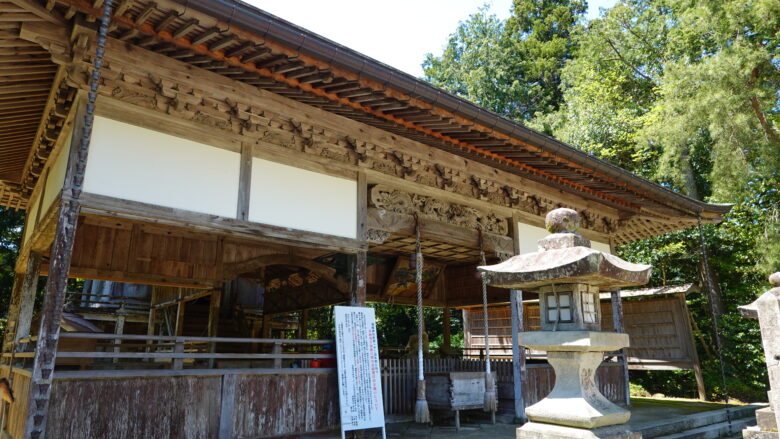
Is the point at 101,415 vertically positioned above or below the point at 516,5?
below

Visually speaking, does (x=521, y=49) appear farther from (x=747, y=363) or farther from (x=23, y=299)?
(x=23, y=299)

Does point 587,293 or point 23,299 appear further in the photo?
point 23,299

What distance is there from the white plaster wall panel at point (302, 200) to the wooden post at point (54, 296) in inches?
77.9

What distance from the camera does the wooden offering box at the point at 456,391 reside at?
8.25m

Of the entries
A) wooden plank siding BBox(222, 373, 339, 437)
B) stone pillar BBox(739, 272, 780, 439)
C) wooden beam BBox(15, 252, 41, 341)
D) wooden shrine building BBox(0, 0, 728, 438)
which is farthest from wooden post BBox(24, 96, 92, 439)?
stone pillar BBox(739, 272, 780, 439)

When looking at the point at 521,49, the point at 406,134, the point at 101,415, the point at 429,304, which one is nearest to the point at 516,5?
the point at 521,49

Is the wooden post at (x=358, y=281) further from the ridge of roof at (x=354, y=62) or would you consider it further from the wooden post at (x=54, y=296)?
the wooden post at (x=54, y=296)

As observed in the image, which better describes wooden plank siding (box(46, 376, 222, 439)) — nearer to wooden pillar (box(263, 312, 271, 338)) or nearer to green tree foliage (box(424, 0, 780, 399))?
wooden pillar (box(263, 312, 271, 338))

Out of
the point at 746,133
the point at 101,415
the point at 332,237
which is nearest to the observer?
the point at 101,415

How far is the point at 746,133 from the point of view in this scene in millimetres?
12547

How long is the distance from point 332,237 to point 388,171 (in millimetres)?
1598

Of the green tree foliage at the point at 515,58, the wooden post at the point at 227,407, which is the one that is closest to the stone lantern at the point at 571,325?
the wooden post at the point at 227,407

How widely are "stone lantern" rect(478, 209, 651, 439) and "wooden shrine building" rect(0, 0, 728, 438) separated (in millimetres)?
2611

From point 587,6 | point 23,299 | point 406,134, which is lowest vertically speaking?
point 23,299
